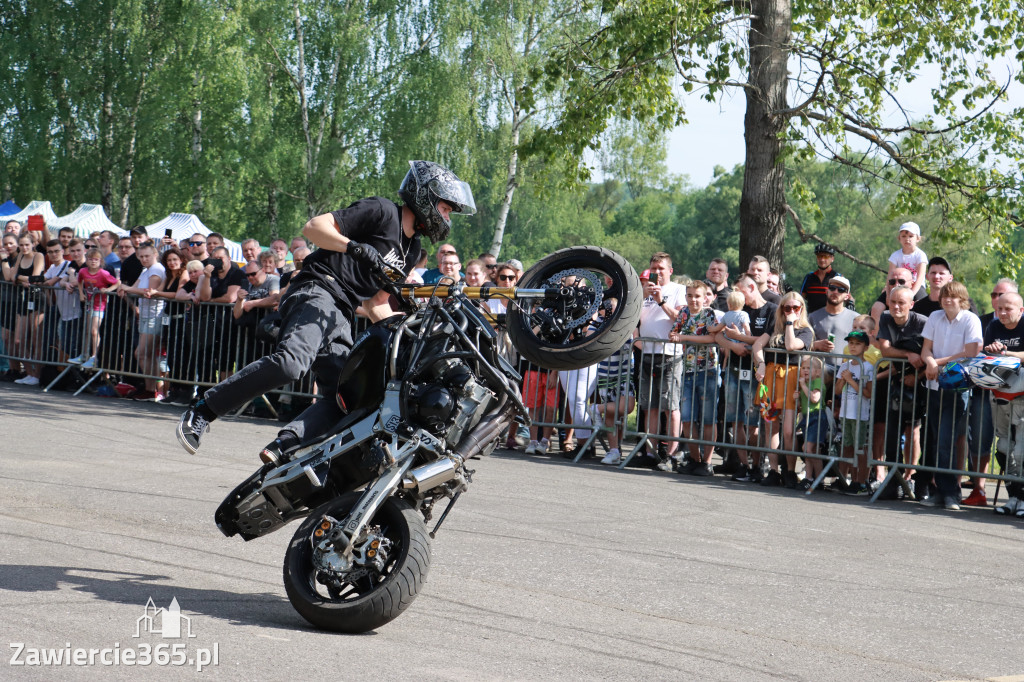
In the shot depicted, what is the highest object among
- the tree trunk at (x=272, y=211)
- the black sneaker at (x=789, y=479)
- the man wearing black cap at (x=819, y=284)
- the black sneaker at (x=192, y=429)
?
the tree trunk at (x=272, y=211)

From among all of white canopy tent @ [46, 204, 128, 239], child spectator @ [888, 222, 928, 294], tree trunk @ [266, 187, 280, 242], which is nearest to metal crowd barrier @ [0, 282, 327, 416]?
child spectator @ [888, 222, 928, 294]

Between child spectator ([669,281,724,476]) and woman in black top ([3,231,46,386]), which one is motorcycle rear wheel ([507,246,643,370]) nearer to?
child spectator ([669,281,724,476])

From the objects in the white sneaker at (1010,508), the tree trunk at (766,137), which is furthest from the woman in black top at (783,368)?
the tree trunk at (766,137)

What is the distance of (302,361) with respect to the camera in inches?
203

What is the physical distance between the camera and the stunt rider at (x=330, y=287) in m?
5.15

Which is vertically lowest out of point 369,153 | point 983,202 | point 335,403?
point 335,403

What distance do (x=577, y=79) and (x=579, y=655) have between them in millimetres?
13217

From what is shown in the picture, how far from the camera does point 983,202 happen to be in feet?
49.8

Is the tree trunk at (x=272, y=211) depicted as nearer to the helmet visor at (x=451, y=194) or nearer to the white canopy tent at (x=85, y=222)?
the white canopy tent at (x=85, y=222)

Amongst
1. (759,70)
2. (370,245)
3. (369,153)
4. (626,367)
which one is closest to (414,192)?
(370,245)

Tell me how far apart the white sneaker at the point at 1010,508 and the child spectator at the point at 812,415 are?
1.61 meters

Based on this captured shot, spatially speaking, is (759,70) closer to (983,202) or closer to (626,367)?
(983,202)

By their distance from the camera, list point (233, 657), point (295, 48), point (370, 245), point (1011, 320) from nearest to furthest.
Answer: point (233, 657)
point (370, 245)
point (1011, 320)
point (295, 48)

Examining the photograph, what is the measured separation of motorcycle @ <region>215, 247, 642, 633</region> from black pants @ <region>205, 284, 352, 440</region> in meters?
0.16
